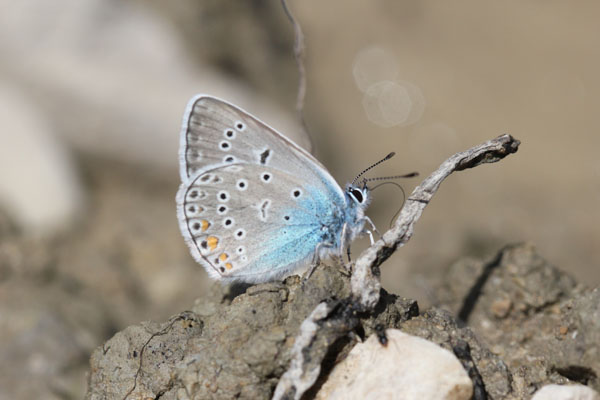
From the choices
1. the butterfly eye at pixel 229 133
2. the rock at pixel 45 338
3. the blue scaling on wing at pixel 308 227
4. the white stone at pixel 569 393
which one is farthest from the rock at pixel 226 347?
the rock at pixel 45 338

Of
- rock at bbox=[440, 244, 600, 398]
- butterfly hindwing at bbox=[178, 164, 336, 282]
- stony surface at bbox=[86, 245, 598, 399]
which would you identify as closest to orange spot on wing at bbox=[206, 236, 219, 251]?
butterfly hindwing at bbox=[178, 164, 336, 282]

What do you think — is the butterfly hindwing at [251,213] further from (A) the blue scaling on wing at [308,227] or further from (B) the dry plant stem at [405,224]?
(B) the dry plant stem at [405,224]

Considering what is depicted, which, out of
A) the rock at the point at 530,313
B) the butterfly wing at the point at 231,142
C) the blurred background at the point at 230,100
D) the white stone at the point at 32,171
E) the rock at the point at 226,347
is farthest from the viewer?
the white stone at the point at 32,171

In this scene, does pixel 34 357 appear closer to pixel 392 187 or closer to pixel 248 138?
pixel 248 138

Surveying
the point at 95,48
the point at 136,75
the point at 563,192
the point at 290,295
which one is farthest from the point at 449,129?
the point at 290,295

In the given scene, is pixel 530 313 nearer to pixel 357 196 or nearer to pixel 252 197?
pixel 357 196

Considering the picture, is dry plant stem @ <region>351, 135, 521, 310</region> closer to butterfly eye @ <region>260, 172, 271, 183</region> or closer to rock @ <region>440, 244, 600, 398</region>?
rock @ <region>440, 244, 600, 398</region>
